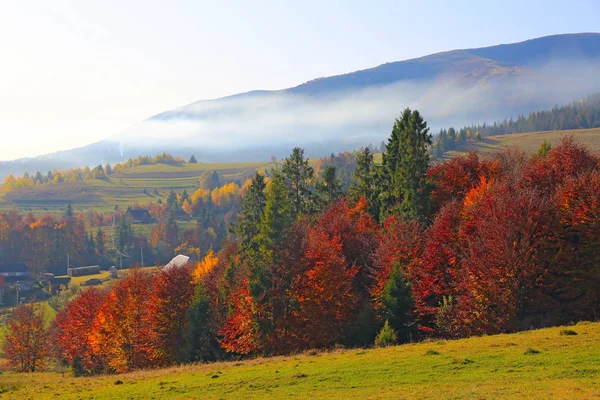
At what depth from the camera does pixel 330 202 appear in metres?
96.7

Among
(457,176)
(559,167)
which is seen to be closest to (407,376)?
(559,167)

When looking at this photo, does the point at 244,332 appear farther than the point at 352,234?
No

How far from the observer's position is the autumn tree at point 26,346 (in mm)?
92000

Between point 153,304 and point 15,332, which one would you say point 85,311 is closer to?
point 15,332

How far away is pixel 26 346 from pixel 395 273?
6941 cm

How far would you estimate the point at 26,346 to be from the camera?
92500 millimetres

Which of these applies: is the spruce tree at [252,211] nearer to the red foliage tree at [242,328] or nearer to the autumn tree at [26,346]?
the red foliage tree at [242,328]

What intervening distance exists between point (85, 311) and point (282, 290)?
44497 mm

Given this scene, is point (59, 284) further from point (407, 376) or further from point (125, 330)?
point (407, 376)

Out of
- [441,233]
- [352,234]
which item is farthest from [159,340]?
[441,233]

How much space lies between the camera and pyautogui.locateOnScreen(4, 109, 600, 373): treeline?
49562mm

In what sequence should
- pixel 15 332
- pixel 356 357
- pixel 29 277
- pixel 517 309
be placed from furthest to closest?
1. pixel 29 277
2. pixel 15 332
3. pixel 517 309
4. pixel 356 357

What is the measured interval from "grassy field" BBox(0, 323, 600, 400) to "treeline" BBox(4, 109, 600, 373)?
1104cm

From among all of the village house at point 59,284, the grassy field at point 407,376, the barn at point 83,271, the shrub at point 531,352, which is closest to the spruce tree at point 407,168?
the grassy field at point 407,376
